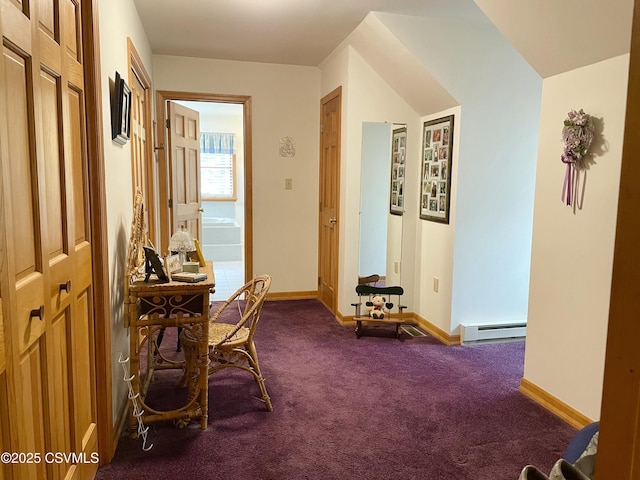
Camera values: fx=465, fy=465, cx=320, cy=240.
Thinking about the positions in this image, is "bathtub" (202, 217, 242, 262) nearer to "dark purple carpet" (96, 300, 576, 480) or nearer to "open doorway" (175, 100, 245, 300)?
"open doorway" (175, 100, 245, 300)

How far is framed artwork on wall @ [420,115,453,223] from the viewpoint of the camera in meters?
3.68

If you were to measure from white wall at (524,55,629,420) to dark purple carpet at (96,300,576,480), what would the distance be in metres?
0.28

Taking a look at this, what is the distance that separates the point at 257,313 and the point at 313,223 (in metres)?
2.53

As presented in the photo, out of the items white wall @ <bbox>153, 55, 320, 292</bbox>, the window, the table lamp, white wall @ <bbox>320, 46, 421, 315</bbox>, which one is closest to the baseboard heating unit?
white wall @ <bbox>320, 46, 421, 315</bbox>

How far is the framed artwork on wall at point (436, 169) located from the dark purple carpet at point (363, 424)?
3.75 ft

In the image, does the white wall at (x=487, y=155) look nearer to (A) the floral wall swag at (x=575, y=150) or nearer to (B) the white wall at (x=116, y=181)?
(A) the floral wall swag at (x=575, y=150)

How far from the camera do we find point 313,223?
5.02 metres

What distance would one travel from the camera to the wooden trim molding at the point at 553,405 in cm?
246

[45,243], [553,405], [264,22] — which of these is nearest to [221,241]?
[264,22]

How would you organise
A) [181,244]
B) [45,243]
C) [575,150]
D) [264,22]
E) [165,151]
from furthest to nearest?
[165,151] → [264,22] → [181,244] → [575,150] → [45,243]

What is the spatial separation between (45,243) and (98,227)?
622mm

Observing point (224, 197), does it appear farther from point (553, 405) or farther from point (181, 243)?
point (553, 405)

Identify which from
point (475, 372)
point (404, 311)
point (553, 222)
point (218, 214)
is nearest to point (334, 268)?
point (404, 311)

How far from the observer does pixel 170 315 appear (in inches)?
89.6
